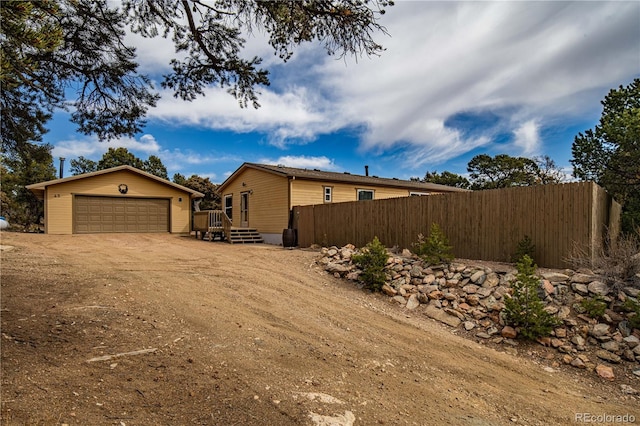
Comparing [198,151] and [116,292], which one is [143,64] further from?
[198,151]

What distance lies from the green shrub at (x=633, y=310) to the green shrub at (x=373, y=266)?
4.00m

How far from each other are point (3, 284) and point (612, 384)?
8.53m

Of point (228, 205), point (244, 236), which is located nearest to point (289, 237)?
point (244, 236)

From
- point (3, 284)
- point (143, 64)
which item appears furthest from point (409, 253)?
point (3, 284)

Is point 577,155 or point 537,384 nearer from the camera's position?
point 537,384

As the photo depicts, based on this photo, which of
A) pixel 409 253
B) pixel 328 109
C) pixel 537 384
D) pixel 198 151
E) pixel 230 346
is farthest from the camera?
pixel 198 151

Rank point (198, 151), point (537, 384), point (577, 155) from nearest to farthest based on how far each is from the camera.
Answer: point (537, 384), point (577, 155), point (198, 151)

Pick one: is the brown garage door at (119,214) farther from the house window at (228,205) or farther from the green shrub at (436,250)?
the green shrub at (436,250)

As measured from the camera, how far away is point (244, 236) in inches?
650

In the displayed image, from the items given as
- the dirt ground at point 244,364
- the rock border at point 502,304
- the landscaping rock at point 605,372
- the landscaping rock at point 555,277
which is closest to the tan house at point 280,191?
the rock border at point 502,304

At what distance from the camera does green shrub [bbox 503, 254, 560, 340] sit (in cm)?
520

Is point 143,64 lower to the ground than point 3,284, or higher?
higher

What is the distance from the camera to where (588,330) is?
5.22 m

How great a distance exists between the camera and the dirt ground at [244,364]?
2.48 meters
